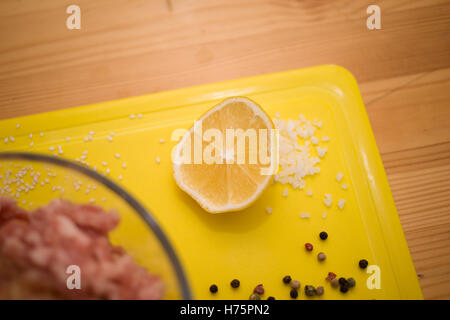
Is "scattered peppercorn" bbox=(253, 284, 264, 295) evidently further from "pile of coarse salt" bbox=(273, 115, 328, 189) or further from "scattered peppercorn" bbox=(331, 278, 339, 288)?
"pile of coarse salt" bbox=(273, 115, 328, 189)

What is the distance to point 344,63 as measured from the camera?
4.75 ft

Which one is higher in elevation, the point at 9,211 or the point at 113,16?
the point at 113,16

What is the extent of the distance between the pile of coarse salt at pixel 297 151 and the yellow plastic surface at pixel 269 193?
0.11 ft

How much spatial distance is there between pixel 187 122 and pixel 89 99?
0.47 metres

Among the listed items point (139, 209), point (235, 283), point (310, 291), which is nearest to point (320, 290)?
point (310, 291)

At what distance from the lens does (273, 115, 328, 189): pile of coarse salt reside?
1237mm

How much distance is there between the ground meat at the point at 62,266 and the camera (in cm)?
79

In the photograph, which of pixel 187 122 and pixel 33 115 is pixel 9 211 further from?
pixel 187 122

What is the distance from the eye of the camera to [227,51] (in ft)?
4.81

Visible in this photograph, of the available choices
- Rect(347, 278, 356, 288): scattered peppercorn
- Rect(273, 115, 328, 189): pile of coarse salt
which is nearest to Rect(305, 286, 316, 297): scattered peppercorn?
Rect(347, 278, 356, 288): scattered peppercorn

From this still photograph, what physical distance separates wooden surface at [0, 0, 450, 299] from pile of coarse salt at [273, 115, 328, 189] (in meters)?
0.29

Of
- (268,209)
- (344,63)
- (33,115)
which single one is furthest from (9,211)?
(344,63)

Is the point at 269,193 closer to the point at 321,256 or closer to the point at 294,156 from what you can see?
the point at 294,156
